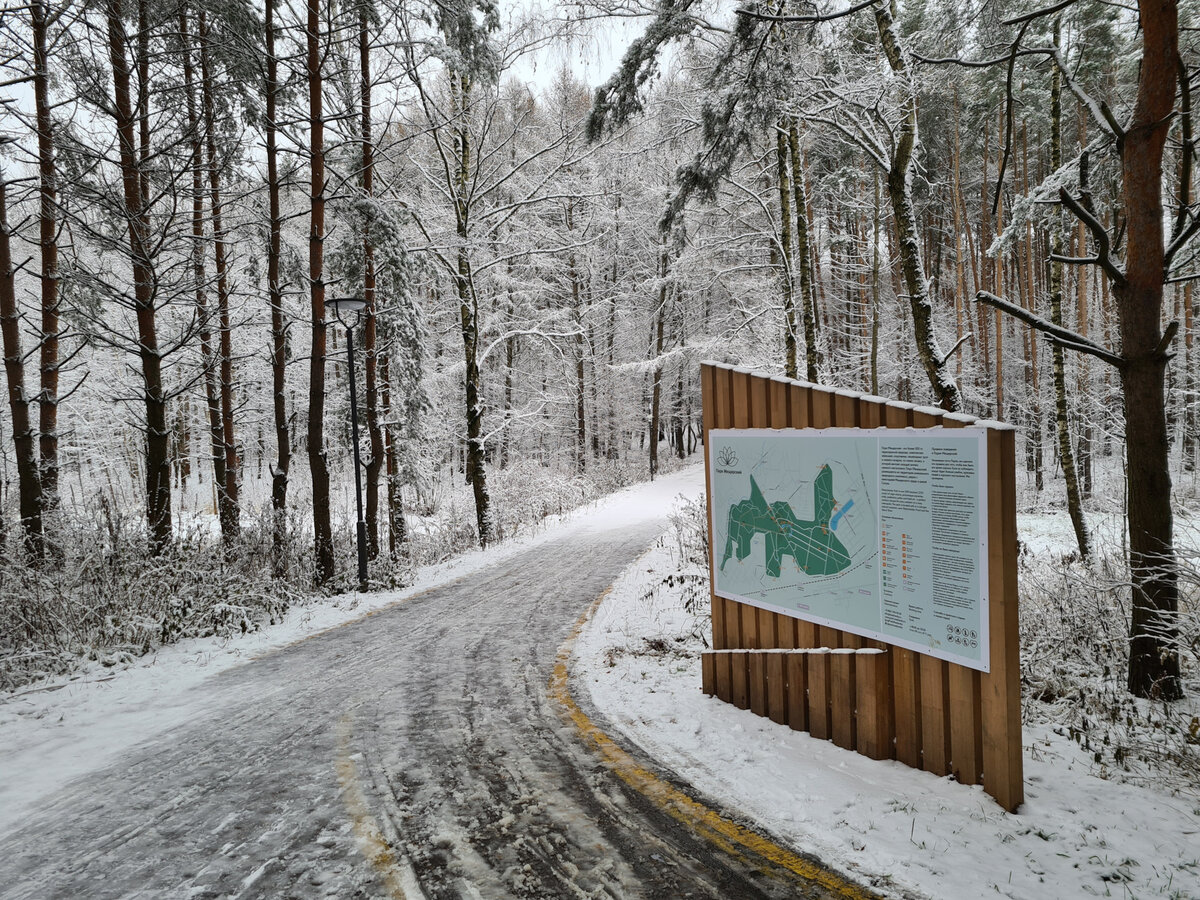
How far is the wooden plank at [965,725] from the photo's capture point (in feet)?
11.7

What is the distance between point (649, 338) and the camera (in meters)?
30.8

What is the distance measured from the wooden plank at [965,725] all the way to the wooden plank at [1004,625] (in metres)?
0.13

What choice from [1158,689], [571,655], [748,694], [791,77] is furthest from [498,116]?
[1158,689]

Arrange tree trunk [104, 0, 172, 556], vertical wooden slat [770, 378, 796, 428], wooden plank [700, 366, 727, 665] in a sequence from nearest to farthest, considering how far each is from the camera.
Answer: vertical wooden slat [770, 378, 796, 428] < wooden plank [700, 366, 727, 665] < tree trunk [104, 0, 172, 556]

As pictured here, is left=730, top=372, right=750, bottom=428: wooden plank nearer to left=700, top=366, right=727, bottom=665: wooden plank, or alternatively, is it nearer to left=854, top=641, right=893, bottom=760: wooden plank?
left=700, top=366, right=727, bottom=665: wooden plank

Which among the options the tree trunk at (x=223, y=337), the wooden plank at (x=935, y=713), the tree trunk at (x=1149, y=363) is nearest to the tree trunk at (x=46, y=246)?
the tree trunk at (x=223, y=337)

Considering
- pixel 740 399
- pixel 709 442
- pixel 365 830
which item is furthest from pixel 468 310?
pixel 365 830

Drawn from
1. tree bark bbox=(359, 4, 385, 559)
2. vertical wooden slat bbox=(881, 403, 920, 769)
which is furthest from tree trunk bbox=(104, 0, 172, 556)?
vertical wooden slat bbox=(881, 403, 920, 769)

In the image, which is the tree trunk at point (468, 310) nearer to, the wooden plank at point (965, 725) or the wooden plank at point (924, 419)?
the wooden plank at point (924, 419)

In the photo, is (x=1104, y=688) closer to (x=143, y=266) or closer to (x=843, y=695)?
(x=843, y=695)

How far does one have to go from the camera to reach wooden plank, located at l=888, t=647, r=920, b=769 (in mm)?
3889

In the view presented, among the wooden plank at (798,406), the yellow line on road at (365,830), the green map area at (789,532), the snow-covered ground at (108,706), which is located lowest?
the snow-covered ground at (108,706)

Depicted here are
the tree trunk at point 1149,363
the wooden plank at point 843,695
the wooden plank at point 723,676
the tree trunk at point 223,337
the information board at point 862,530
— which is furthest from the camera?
the tree trunk at point 223,337

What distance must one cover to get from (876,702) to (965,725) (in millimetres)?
544
